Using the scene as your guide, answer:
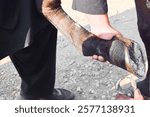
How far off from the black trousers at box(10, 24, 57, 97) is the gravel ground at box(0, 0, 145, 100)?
10 cm

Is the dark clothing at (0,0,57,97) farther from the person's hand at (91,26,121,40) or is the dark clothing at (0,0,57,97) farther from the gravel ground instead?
the person's hand at (91,26,121,40)

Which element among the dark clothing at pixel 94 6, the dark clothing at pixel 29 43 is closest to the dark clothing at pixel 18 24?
the dark clothing at pixel 29 43

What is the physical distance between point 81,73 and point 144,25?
1.39ft

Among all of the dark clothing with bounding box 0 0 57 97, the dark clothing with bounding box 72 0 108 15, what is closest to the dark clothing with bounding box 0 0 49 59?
the dark clothing with bounding box 0 0 57 97

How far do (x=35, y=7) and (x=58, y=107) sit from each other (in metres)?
0.25

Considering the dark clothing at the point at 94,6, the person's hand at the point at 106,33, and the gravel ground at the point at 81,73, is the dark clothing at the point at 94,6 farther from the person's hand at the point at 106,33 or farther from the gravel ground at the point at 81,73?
the gravel ground at the point at 81,73

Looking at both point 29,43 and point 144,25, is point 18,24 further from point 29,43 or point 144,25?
point 144,25

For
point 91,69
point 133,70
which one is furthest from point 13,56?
point 133,70

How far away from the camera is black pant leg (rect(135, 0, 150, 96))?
90cm

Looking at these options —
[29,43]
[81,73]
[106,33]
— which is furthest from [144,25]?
[81,73]

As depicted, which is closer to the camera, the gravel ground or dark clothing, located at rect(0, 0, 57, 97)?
dark clothing, located at rect(0, 0, 57, 97)

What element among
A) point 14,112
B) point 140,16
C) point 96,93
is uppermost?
point 140,16

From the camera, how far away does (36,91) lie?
1225 mm

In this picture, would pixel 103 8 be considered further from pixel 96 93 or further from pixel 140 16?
pixel 96 93
